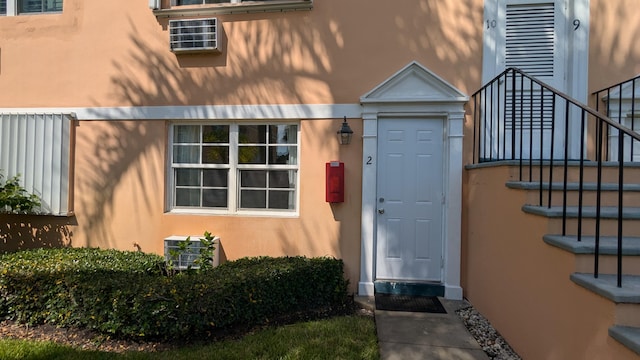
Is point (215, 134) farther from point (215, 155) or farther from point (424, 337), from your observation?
point (424, 337)

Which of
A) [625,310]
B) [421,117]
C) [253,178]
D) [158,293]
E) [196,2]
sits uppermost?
[196,2]

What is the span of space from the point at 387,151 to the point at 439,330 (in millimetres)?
2357

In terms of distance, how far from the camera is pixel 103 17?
16.8ft

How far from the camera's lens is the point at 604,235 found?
2760 millimetres

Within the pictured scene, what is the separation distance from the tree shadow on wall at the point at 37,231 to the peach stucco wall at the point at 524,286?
6.10 m

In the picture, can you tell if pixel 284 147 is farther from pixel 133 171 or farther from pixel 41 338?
pixel 41 338

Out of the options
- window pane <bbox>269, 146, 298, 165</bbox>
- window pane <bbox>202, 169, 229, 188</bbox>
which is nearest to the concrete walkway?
window pane <bbox>269, 146, 298, 165</bbox>

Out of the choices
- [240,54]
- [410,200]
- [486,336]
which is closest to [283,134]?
[240,54]

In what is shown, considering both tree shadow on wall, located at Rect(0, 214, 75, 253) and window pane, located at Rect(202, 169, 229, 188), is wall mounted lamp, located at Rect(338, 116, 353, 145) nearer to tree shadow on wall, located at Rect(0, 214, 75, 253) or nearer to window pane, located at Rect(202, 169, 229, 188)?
window pane, located at Rect(202, 169, 229, 188)

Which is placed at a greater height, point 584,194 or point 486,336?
point 584,194

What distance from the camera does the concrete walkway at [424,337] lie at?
3.20 metres

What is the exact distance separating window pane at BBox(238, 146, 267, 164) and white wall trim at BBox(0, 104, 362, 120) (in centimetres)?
46

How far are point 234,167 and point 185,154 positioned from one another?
0.85 m

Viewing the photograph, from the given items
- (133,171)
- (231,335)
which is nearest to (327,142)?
(231,335)
